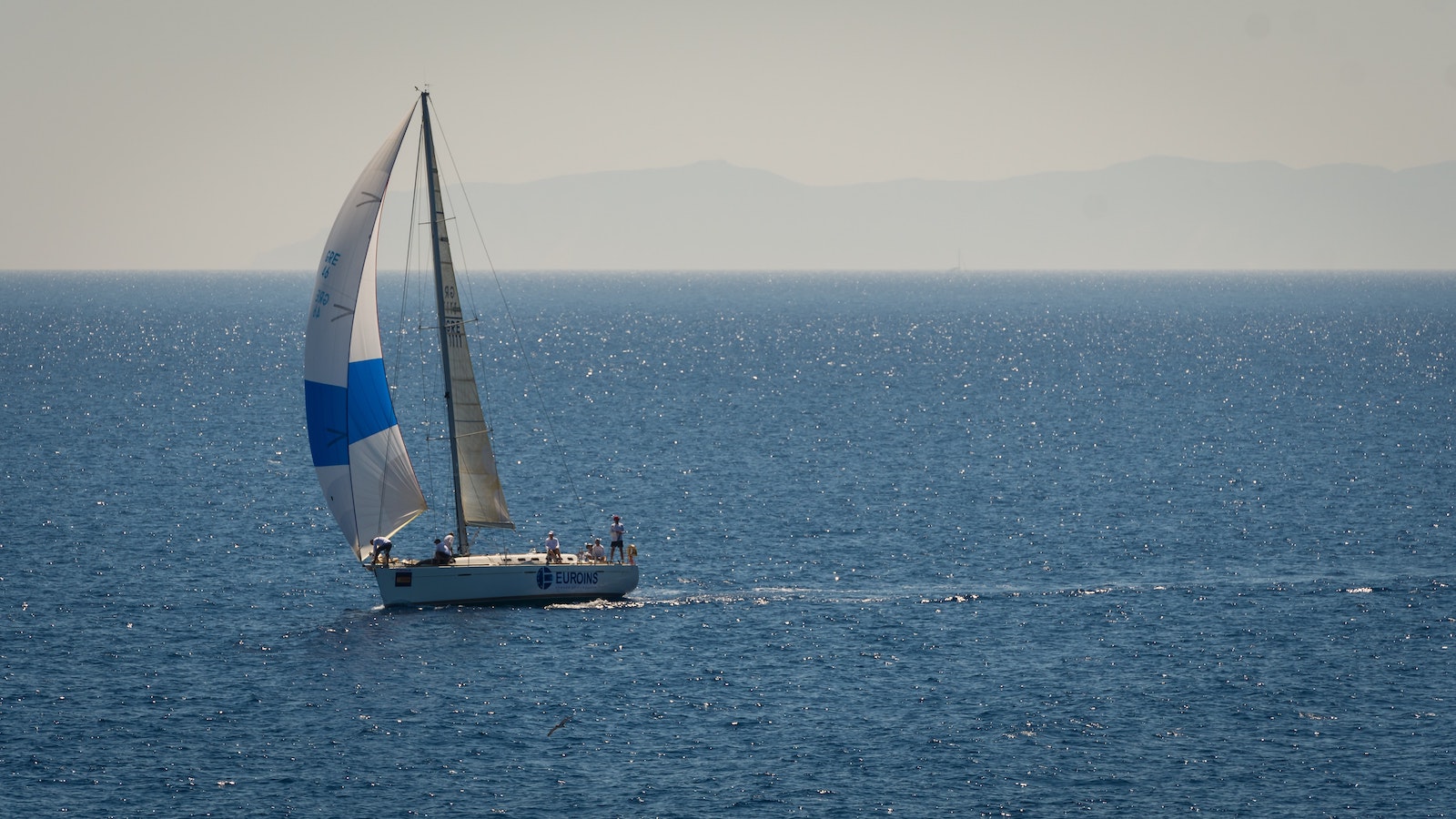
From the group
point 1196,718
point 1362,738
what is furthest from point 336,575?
point 1362,738

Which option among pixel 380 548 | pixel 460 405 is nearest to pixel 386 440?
pixel 460 405

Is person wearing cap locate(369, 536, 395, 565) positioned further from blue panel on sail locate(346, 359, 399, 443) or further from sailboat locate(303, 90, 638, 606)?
blue panel on sail locate(346, 359, 399, 443)

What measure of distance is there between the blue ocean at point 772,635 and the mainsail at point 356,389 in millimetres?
3910

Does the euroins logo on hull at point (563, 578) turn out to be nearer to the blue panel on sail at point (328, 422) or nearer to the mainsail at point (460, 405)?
the mainsail at point (460, 405)

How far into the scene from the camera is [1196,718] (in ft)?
150

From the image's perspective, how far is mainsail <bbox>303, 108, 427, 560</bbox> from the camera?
175 ft

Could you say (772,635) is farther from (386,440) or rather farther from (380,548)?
(386,440)

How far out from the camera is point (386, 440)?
2217 inches

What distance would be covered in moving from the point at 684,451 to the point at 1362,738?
57.5 meters

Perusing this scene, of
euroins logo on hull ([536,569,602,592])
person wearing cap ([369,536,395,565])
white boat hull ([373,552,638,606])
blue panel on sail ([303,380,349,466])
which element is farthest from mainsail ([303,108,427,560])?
euroins logo on hull ([536,569,602,592])

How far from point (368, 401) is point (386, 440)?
1552 mm

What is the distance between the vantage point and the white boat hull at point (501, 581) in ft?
182

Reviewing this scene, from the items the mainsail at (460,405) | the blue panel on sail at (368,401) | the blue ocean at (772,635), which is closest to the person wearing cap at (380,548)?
the blue ocean at (772,635)

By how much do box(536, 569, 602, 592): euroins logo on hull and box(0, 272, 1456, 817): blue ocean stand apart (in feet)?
3.09
